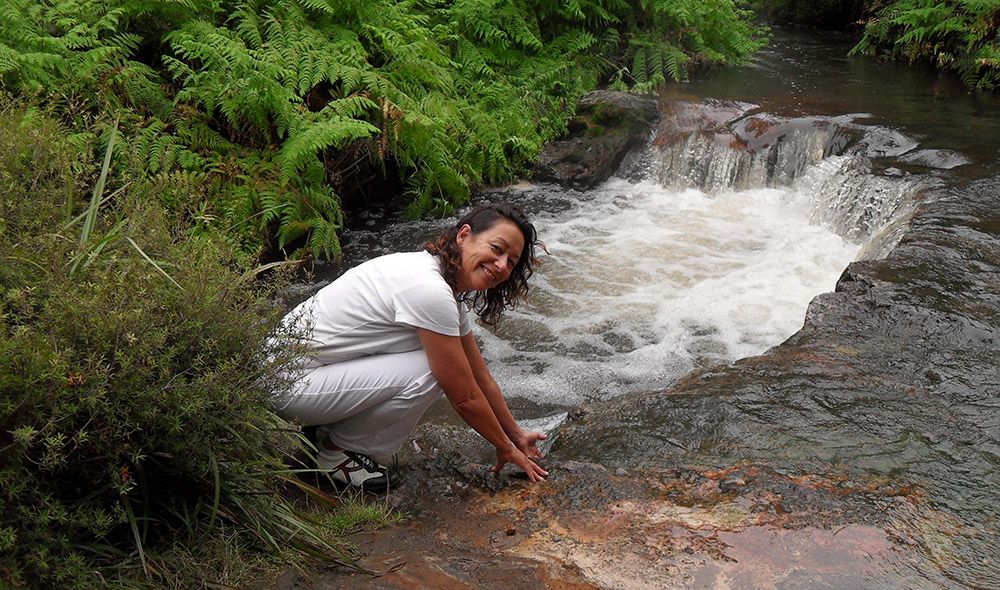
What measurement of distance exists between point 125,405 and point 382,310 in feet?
3.85

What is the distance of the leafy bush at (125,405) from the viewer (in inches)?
75.8

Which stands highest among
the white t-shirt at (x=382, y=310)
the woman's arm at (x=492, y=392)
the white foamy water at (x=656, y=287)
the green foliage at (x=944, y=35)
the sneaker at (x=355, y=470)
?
the green foliage at (x=944, y=35)

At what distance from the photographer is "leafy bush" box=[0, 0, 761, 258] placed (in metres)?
6.26

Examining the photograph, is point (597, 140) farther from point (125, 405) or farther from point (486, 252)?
point (125, 405)

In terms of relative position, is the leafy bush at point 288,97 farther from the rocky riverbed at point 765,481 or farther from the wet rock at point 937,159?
the wet rock at point 937,159

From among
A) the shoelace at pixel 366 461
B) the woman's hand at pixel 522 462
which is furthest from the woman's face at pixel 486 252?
the shoelace at pixel 366 461

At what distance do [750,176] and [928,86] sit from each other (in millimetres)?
4974

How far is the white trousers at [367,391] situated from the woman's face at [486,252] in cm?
36

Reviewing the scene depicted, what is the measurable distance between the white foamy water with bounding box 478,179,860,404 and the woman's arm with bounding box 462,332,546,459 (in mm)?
1719

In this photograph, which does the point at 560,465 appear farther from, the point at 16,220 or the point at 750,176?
the point at 750,176

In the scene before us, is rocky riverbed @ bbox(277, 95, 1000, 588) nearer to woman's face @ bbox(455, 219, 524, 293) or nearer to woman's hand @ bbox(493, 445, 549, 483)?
woman's hand @ bbox(493, 445, 549, 483)

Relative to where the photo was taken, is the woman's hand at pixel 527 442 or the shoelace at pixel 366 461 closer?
the shoelace at pixel 366 461

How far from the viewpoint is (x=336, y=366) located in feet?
10.5

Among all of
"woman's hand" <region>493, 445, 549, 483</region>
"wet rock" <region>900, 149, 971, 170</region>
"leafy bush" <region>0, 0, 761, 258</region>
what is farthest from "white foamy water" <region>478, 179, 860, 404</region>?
"woman's hand" <region>493, 445, 549, 483</region>
